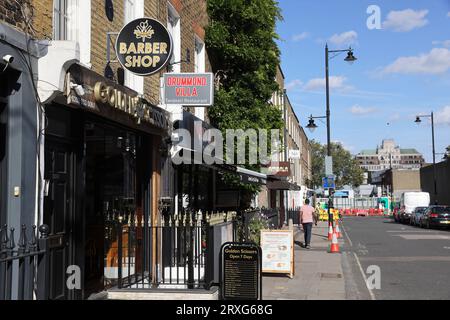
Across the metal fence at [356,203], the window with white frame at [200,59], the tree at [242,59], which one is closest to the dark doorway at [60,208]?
the window with white frame at [200,59]

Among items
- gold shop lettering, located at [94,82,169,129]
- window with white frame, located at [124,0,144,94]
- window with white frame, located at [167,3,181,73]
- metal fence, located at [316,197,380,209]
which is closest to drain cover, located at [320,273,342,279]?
gold shop lettering, located at [94,82,169,129]

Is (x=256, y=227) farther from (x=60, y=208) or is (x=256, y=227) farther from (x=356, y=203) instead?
(x=356, y=203)

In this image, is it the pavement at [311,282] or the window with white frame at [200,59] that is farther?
the window with white frame at [200,59]

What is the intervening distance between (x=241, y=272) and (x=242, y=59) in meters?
11.8

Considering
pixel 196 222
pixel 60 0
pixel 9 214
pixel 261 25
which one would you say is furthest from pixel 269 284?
pixel 261 25

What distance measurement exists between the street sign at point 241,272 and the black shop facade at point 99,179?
1842mm

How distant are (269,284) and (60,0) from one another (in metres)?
6.79

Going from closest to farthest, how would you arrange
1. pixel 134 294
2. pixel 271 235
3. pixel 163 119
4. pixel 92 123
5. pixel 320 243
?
pixel 134 294, pixel 92 123, pixel 163 119, pixel 271 235, pixel 320 243

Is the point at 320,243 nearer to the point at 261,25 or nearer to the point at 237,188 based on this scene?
the point at 237,188

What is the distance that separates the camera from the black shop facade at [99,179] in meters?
7.33

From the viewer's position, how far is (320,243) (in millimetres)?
21609

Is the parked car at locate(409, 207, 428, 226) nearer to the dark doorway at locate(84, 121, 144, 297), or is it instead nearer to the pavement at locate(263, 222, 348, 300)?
the pavement at locate(263, 222, 348, 300)

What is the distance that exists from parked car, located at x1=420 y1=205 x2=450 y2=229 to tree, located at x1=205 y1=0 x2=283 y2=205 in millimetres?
18547

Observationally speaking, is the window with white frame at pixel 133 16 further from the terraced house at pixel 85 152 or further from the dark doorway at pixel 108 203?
the dark doorway at pixel 108 203
